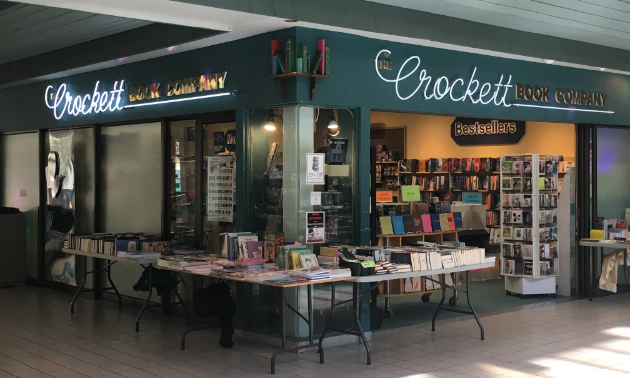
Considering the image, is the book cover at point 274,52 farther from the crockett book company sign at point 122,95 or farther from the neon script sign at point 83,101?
the neon script sign at point 83,101

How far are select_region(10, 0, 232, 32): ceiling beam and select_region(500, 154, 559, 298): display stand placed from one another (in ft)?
16.3

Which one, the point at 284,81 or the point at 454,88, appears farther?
the point at 454,88

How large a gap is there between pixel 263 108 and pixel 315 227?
4.31 ft

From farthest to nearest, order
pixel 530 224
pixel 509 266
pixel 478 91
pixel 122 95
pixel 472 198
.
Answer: pixel 472 198
pixel 509 266
pixel 530 224
pixel 122 95
pixel 478 91

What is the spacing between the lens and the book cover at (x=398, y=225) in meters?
8.65

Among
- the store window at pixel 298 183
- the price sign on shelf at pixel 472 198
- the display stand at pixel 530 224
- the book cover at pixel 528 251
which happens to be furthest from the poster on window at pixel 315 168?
the price sign on shelf at pixel 472 198

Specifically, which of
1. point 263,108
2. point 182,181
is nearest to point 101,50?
point 182,181

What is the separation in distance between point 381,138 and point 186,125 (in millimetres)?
7611

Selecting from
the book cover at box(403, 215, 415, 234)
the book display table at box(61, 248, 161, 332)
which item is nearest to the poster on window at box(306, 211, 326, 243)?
the book display table at box(61, 248, 161, 332)

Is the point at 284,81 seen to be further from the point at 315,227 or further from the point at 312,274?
the point at 312,274

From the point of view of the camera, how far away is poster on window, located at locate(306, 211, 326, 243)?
6906 mm

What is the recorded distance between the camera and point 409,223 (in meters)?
8.88

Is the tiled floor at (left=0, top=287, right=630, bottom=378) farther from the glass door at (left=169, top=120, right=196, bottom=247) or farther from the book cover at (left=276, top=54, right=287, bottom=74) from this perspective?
the book cover at (left=276, top=54, right=287, bottom=74)

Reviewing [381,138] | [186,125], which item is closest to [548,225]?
[186,125]
